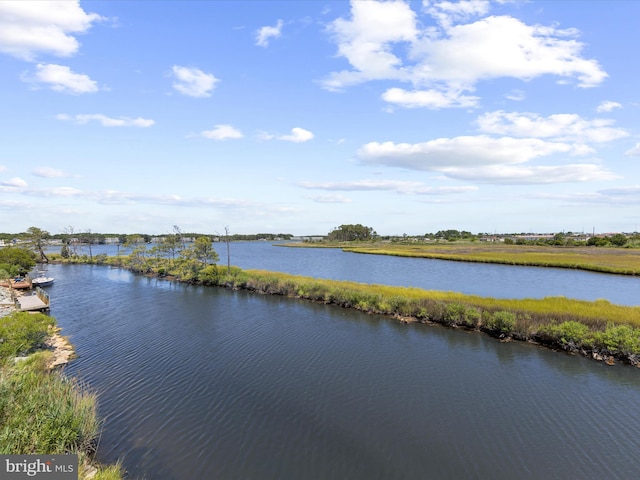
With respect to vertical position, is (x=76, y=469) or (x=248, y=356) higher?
(x=76, y=469)

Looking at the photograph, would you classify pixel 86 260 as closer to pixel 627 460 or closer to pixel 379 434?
pixel 379 434

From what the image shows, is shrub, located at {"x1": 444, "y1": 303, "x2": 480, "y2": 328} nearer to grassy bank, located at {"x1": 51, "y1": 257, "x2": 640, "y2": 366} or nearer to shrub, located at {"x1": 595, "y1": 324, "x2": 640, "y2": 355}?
grassy bank, located at {"x1": 51, "y1": 257, "x2": 640, "y2": 366}

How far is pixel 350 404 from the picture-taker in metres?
15.9

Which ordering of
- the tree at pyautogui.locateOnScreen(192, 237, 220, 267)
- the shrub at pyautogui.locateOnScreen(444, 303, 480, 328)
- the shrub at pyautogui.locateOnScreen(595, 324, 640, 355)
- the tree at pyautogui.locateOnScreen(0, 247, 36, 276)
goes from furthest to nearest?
the tree at pyautogui.locateOnScreen(0, 247, 36, 276), the tree at pyautogui.locateOnScreen(192, 237, 220, 267), the shrub at pyautogui.locateOnScreen(444, 303, 480, 328), the shrub at pyautogui.locateOnScreen(595, 324, 640, 355)

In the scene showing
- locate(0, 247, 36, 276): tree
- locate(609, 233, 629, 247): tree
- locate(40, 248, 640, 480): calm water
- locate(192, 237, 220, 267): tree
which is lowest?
locate(40, 248, 640, 480): calm water

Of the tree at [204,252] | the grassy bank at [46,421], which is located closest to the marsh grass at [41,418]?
the grassy bank at [46,421]

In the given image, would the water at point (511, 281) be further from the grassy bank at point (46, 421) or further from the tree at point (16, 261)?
the tree at point (16, 261)

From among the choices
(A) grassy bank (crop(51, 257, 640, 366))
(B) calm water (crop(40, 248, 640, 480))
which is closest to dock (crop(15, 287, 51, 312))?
(B) calm water (crop(40, 248, 640, 480))

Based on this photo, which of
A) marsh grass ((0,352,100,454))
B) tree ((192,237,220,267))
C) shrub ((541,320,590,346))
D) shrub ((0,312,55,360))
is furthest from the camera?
tree ((192,237,220,267))

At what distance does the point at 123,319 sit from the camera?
103ft

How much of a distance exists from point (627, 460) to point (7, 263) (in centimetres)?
8076

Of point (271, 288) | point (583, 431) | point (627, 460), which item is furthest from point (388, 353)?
point (271, 288)

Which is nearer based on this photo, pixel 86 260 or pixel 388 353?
pixel 388 353

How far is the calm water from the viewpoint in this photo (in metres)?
12.0
